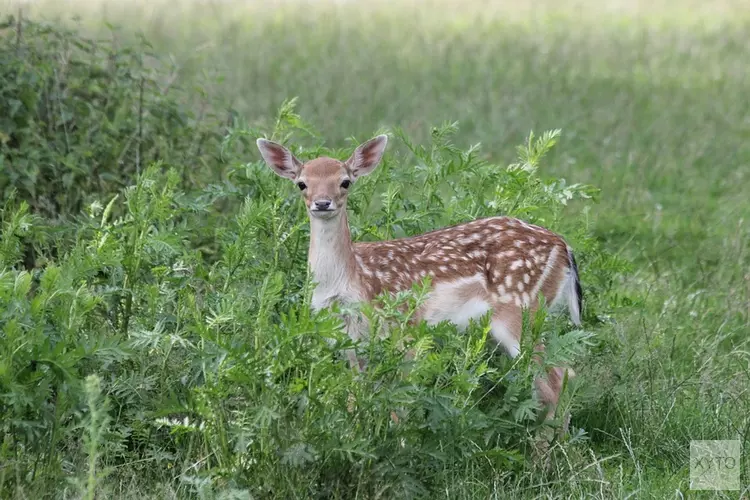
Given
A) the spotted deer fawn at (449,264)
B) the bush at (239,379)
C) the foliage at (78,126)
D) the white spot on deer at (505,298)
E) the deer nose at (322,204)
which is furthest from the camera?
the foliage at (78,126)

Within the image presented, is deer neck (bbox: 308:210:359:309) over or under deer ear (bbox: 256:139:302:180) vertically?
under

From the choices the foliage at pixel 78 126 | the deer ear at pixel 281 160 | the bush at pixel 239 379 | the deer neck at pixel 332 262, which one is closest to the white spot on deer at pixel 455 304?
the bush at pixel 239 379

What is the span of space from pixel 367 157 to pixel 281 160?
1.25ft

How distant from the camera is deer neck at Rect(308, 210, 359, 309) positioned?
5660mm

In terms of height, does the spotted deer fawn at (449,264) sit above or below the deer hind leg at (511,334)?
above

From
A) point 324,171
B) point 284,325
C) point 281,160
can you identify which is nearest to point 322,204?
point 324,171

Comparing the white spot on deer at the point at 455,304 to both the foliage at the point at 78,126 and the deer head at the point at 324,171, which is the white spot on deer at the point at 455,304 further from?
the foliage at the point at 78,126

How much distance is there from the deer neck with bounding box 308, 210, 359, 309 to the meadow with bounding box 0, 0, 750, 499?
16cm

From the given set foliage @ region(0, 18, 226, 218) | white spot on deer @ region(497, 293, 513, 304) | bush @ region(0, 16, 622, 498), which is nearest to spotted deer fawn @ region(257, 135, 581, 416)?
white spot on deer @ region(497, 293, 513, 304)

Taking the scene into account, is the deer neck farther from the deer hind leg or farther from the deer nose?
the deer hind leg

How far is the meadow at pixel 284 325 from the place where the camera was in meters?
4.53

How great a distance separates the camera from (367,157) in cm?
593

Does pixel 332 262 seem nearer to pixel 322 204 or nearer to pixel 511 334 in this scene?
pixel 322 204

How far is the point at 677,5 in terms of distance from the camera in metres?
21.4
